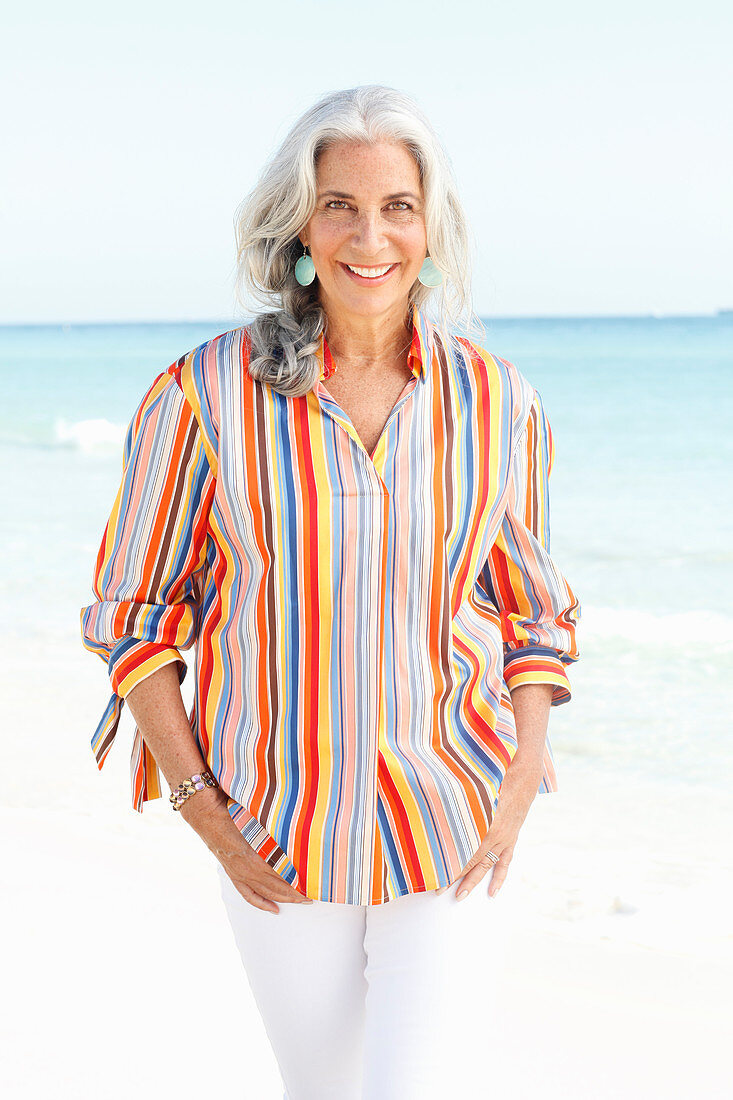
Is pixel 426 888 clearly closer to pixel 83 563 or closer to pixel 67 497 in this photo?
pixel 83 563

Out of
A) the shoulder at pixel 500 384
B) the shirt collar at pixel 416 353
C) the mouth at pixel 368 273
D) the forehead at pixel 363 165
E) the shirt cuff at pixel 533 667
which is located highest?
the forehead at pixel 363 165

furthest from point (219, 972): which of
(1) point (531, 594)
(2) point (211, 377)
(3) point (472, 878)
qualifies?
(2) point (211, 377)

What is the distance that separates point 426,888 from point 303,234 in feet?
3.05

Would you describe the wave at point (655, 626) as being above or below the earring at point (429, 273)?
below

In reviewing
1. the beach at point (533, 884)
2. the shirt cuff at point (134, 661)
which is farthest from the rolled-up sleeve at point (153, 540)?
the beach at point (533, 884)

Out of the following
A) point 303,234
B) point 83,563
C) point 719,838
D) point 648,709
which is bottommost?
point 83,563

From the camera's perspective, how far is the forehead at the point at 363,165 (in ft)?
4.90

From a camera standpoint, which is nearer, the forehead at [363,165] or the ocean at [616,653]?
the forehead at [363,165]

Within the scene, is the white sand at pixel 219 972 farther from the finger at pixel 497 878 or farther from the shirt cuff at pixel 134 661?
the shirt cuff at pixel 134 661

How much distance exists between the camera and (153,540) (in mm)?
1527

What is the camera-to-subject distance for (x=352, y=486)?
147 centimetres

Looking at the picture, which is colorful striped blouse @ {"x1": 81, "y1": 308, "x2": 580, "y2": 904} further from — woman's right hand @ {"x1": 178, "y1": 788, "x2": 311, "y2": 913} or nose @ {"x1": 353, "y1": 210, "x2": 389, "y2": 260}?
nose @ {"x1": 353, "y1": 210, "x2": 389, "y2": 260}

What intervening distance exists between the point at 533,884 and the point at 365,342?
7.72 ft

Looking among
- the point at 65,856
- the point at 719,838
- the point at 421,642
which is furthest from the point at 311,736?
the point at 719,838
